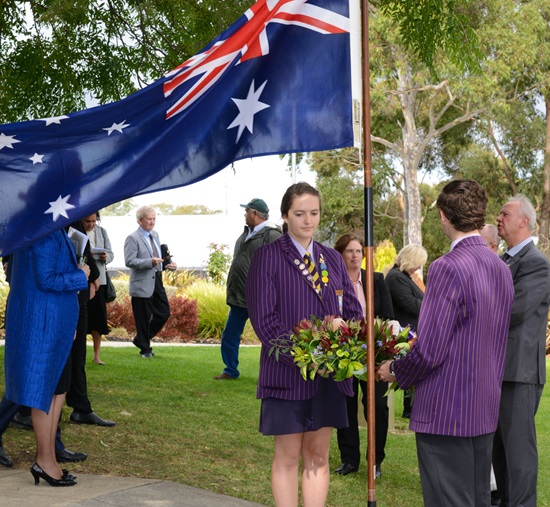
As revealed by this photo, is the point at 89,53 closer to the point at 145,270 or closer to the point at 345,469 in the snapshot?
the point at 145,270

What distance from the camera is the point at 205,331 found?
1964cm

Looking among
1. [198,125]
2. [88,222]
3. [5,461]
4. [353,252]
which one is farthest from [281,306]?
[88,222]

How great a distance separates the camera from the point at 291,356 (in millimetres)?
5113

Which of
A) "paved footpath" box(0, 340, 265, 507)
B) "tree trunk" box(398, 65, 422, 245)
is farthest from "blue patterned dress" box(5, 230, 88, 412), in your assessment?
"tree trunk" box(398, 65, 422, 245)

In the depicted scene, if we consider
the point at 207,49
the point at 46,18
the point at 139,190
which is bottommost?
the point at 139,190

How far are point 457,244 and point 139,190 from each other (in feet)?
6.26

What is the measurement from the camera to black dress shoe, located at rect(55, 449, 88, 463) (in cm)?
722

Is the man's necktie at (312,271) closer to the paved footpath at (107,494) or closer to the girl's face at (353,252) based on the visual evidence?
the paved footpath at (107,494)

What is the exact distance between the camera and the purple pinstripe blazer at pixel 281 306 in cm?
521

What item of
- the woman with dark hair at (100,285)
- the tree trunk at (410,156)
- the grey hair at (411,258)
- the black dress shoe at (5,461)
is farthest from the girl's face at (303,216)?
the tree trunk at (410,156)

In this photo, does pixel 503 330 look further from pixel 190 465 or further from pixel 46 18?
pixel 46 18

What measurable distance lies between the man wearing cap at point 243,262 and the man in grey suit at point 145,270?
184 centimetres

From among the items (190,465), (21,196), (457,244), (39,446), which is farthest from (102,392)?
(457,244)

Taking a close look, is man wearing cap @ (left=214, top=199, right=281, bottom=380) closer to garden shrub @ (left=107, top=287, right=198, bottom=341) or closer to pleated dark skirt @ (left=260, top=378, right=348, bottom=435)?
pleated dark skirt @ (left=260, top=378, right=348, bottom=435)
